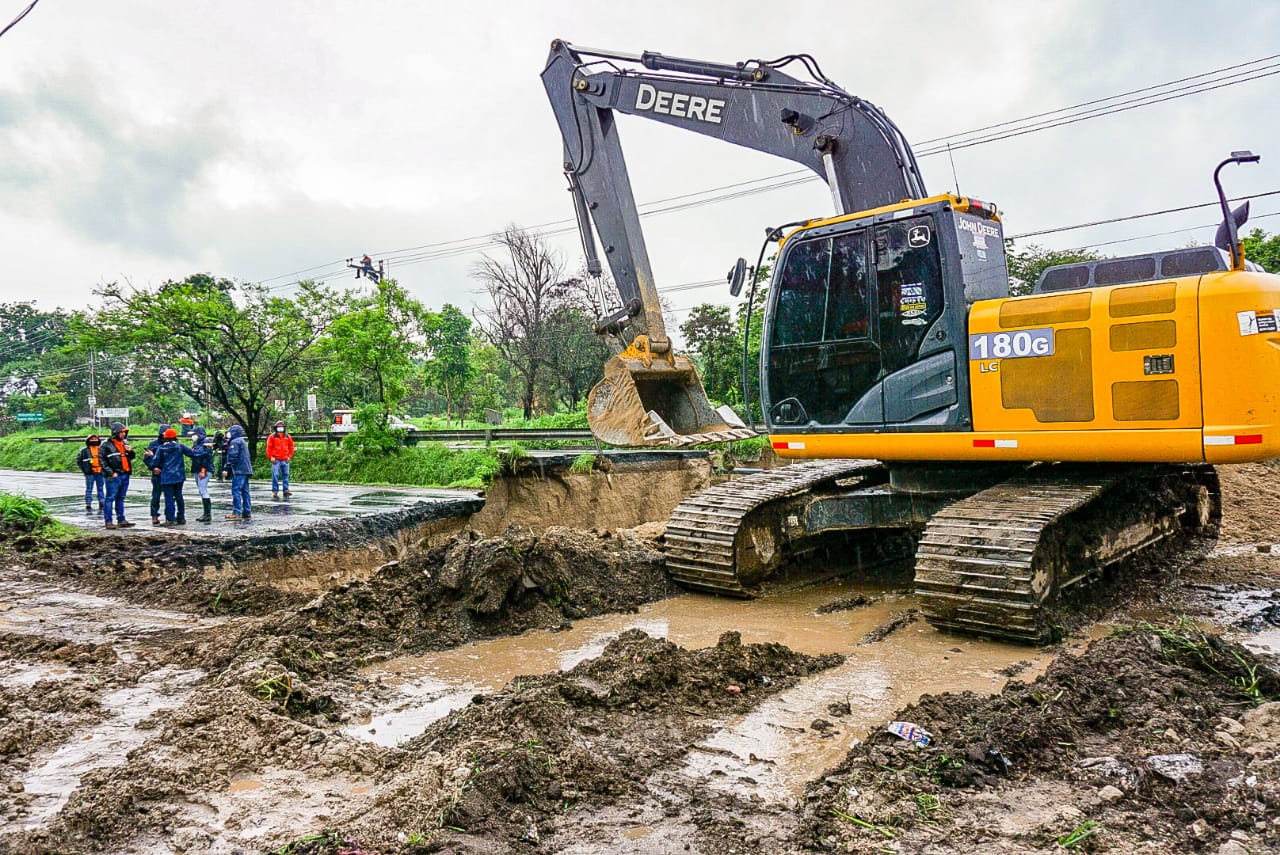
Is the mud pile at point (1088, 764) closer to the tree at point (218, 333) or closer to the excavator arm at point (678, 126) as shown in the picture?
the excavator arm at point (678, 126)

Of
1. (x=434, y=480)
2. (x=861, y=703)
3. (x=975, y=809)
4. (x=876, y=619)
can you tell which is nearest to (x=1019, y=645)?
(x=876, y=619)

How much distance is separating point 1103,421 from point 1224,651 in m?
1.58

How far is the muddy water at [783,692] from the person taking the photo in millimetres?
3746

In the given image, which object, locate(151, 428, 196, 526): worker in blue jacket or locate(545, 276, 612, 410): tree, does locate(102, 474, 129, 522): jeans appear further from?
locate(545, 276, 612, 410): tree

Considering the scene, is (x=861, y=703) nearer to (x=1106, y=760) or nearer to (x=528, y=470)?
(x=1106, y=760)

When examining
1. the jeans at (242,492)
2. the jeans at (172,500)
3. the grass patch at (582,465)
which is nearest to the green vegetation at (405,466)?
the grass patch at (582,465)

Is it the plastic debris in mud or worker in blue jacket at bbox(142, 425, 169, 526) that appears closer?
the plastic debris in mud

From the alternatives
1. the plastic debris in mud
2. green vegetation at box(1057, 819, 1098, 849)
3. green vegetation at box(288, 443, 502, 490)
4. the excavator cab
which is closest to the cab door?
the excavator cab

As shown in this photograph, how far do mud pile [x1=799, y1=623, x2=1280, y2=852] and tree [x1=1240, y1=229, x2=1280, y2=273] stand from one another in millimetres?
18876

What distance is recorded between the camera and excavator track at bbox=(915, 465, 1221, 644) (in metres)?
5.18

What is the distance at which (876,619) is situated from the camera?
6.26 metres

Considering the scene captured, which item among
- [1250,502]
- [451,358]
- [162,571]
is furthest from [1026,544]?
[451,358]

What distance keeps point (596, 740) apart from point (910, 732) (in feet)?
4.34

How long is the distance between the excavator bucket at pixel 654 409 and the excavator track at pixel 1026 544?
2541 millimetres
